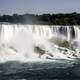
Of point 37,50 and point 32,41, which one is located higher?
point 32,41

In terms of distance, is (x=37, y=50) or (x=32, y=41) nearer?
(x=37, y=50)

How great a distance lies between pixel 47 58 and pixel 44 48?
279 cm

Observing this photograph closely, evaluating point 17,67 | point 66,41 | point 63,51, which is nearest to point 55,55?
point 63,51

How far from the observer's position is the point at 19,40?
34.7m

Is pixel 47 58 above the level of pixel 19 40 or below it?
below

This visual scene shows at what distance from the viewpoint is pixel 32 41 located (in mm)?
34781

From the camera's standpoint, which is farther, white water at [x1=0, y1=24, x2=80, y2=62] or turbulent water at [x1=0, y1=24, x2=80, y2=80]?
white water at [x1=0, y1=24, x2=80, y2=62]

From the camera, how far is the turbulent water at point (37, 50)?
80.0 ft

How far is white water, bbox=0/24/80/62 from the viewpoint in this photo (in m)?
31.4

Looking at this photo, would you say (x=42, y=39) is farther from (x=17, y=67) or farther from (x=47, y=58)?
(x=17, y=67)

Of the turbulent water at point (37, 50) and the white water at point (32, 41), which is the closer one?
the turbulent water at point (37, 50)

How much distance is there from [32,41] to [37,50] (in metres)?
2.56

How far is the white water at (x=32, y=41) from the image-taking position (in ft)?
103

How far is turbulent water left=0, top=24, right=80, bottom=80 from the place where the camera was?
24.4 m
